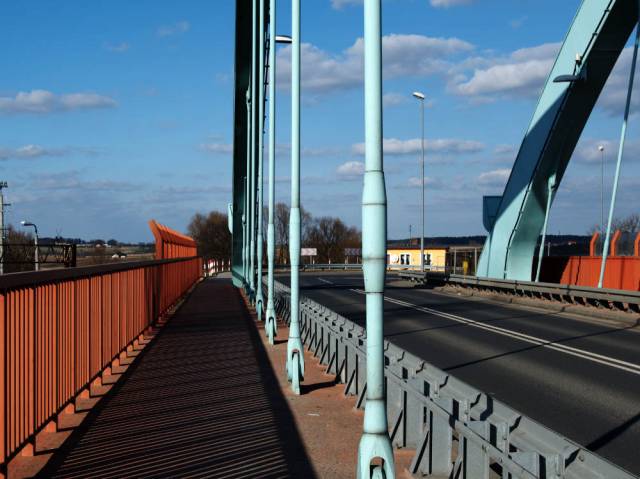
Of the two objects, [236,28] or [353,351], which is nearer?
[353,351]

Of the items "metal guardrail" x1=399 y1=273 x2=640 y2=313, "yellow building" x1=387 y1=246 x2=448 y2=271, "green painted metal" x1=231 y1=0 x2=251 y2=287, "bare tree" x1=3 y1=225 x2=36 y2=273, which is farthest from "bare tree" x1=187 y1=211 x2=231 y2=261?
"metal guardrail" x1=399 y1=273 x2=640 y2=313

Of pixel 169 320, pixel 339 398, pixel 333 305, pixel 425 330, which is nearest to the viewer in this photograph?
pixel 339 398

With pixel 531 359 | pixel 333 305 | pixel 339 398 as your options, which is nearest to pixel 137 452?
pixel 339 398

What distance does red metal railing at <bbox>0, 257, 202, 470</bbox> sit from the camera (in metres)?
5.80

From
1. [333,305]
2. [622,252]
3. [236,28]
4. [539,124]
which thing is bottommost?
[333,305]

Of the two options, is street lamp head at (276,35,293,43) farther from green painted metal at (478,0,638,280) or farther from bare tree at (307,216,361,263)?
bare tree at (307,216,361,263)

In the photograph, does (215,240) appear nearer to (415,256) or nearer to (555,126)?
(415,256)

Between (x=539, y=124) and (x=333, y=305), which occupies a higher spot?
(x=539, y=124)

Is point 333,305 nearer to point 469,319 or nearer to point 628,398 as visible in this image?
point 469,319

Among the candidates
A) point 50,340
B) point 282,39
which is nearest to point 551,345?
point 282,39

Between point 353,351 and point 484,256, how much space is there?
2361cm

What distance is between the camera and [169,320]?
71.3 feet

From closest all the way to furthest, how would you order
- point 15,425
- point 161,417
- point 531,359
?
point 15,425, point 161,417, point 531,359

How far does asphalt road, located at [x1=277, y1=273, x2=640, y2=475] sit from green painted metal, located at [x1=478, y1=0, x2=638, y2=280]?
450 cm
